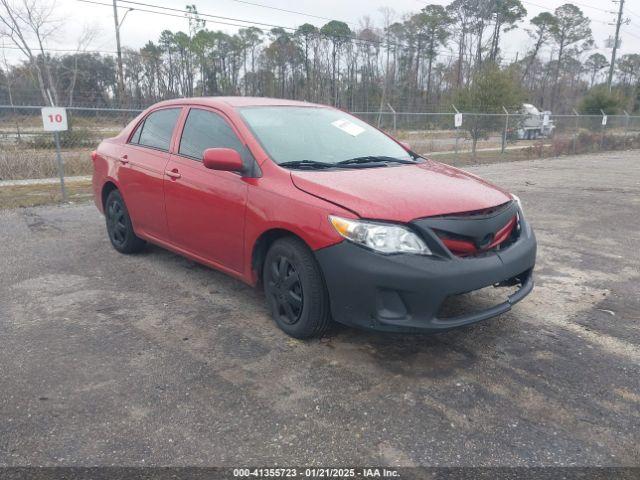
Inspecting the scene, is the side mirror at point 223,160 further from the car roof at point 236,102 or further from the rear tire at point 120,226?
the rear tire at point 120,226

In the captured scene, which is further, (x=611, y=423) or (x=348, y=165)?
(x=348, y=165)

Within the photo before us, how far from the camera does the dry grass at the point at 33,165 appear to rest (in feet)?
37.3

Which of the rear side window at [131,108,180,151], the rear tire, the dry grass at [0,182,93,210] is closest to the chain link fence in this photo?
the dry grass at [0,182,93,210]

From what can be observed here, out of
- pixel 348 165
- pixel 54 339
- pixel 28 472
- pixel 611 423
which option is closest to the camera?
pixel 28 472

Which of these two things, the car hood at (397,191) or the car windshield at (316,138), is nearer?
the car hood at (397,191)

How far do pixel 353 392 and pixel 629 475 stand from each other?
134 centimetres

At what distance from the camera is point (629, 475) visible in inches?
88.8

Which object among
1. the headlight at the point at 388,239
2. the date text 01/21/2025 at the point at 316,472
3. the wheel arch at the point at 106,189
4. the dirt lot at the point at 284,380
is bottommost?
the date text 01/21/2025 at the point at 316,472

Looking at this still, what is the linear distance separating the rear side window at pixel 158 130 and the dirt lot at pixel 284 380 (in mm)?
1239

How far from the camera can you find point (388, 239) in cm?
293

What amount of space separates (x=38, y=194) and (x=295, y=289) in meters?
7.75

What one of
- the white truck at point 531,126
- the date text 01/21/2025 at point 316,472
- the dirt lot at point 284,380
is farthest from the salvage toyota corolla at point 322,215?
the white truck at point 531,126

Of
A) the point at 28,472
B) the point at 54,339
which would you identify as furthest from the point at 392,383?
the point at 54,339

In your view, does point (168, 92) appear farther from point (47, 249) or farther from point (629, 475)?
point (629, 475)
